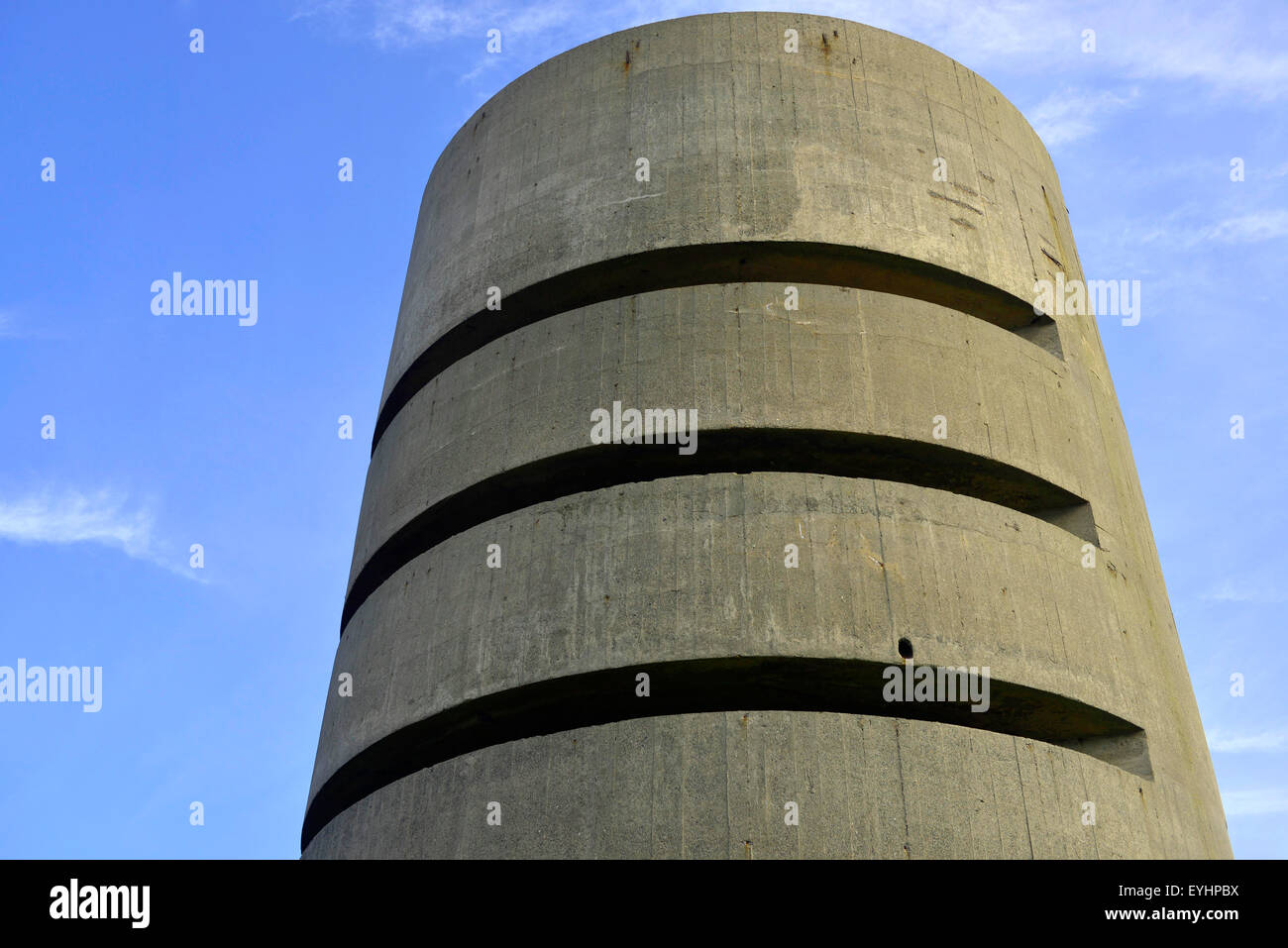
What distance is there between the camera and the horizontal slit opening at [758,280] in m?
9.14

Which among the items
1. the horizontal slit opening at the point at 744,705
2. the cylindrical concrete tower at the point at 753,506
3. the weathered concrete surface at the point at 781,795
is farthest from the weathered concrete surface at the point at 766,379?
the weathered concrete surface at the point at 781,795

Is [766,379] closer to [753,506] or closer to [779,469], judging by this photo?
[779,469]

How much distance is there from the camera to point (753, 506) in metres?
7.86

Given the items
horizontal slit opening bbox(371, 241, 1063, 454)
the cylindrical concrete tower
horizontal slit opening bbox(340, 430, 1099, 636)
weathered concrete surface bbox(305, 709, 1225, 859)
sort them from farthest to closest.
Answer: horizontal slit opening bbox(371, 241, 1063, 454) < horizontal slit opening bbox(340, 430, 1099, 636) < the cylindrical concrete tower < weathered concrete surface bbox(305, 709, 1225, 859)

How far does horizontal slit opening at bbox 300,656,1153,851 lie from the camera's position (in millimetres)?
7543

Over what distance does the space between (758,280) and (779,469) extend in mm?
1538

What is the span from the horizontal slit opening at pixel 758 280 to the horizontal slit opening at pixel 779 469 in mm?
1307

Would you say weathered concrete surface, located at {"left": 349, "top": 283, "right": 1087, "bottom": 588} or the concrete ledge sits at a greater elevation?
weathered concrete surface, located at {"left": 349, "top": 283, "right": 1087, "bottom": 588}

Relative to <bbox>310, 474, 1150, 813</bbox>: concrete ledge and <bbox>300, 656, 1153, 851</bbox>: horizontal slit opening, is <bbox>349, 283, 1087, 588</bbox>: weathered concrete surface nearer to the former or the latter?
<bbox>310, 474, 1150, 813</bbox>: concrete ledge

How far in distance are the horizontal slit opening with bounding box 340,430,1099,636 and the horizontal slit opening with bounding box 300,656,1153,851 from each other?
1311mm

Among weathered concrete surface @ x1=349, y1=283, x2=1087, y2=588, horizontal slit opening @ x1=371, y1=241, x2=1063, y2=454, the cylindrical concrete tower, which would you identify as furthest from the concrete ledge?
horizontal slit opening @ x1=371, y1=241, x2=1063, y2=454

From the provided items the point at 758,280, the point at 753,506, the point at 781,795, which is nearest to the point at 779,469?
the point at 753,506

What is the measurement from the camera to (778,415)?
8.23 metres
